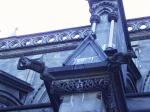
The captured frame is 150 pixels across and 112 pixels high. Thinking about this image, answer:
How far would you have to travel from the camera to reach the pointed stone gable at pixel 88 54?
5.89 metres

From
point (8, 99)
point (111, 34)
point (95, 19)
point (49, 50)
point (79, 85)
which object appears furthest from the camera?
point (49, 50)

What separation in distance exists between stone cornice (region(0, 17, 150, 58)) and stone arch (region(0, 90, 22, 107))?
193cm

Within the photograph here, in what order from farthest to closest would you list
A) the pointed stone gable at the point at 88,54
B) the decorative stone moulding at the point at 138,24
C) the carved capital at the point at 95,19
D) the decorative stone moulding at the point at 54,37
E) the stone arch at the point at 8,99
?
the decorative stone moulding at the point at 54,37
the decorative stone moulding at the point at 138,24
the stone arch at the point at 8,99
the carved capital at the point at 95,19
the pointed stone gable at the point at 88,54

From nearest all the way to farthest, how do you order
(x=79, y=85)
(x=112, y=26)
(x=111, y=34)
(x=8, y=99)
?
(x=79, y=85), (x=111, y=34), (x=112, y=26), (x=8, y=99)

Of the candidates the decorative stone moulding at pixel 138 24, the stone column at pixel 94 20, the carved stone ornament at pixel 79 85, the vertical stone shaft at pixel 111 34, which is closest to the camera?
the carved stone ornament at pixel 79 85

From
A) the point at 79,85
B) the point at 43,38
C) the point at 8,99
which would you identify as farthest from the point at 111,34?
the point at 43,38

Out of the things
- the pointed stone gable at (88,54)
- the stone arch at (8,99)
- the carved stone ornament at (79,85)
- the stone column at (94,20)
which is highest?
the stone column at (94,20)

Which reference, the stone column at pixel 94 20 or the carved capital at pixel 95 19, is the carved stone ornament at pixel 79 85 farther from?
the carved capital at pixel 95 19

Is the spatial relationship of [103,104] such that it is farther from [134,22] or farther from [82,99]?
[134,22]

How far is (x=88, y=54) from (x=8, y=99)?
3637mm

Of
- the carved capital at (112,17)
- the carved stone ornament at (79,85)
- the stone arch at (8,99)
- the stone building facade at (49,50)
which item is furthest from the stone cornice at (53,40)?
the carved stone ornament at (79,85)

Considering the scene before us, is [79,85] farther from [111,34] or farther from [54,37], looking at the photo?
[54,37]

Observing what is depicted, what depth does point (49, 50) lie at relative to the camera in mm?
10656

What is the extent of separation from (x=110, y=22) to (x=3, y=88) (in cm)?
321
